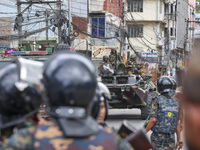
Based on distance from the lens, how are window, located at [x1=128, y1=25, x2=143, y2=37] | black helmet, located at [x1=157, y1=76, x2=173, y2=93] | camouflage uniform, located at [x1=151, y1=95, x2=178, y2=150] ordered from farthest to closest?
window, located at [x1=128, y1=25, x2=143, y2=37]
black helmet, located at [x1=157, y1=76, x2=173, y2=93]
camouflage uniform, located at [x1=151, y1=95, x2=178, y2=150]

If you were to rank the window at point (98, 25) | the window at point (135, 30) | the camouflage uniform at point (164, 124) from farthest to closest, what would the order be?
the window at point (135, 30) → the window at point (98, 25) → the camouflage uniform at point (164, 124)

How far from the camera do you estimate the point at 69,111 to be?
106 inches

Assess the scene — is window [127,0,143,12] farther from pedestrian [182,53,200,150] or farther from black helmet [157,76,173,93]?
pedestrian [182,53,200,150]

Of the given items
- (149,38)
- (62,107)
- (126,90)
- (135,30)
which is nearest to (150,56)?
(149,38)

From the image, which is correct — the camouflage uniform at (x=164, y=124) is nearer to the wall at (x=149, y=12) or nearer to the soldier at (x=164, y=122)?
the soldier at (x=164, y=122)

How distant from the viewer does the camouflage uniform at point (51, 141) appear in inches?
106

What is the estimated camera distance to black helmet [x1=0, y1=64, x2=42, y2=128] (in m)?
3.26

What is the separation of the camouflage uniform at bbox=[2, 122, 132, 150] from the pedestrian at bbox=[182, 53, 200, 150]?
1.01 m

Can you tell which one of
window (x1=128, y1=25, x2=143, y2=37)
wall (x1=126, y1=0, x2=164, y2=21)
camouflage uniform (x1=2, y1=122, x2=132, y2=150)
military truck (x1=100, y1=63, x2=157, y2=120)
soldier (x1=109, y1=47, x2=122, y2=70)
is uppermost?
wall (x1=126, y1=0, x2=164, y2=21)

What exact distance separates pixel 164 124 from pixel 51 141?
3889mm

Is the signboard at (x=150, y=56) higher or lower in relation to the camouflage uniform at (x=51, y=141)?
lower

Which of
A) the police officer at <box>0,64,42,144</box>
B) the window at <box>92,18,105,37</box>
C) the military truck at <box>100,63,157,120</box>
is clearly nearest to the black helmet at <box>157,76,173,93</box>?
the police officer at <box>0,64,42,144</box>

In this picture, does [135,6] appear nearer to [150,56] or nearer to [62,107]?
[150,56]

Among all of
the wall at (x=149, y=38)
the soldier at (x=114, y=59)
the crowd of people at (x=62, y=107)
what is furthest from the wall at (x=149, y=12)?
the crowd of people at (x=62, y=107)
